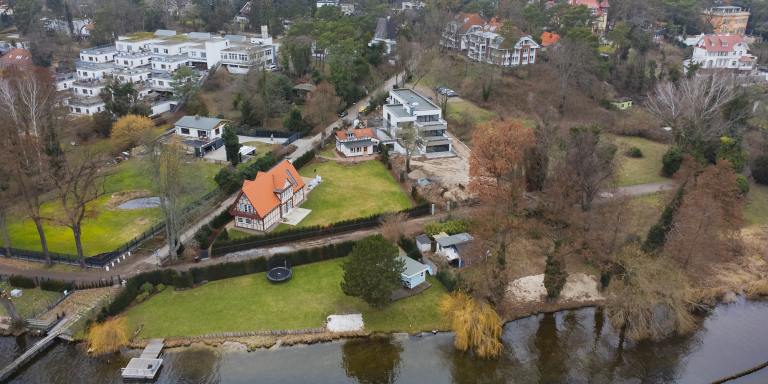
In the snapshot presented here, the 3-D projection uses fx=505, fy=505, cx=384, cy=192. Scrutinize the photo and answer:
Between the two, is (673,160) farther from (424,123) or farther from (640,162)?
(424,123)

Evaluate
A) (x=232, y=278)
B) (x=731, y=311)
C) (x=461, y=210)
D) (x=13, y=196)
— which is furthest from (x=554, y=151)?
(x=13, y=196)

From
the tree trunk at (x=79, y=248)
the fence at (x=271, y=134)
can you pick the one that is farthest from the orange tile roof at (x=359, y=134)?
the tree trunk at (x=79, y=248)

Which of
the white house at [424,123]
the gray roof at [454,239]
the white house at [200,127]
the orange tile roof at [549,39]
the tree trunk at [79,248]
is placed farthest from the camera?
the orange tile roof at [549,39]

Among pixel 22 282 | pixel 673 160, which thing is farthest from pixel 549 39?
pixel 22 282

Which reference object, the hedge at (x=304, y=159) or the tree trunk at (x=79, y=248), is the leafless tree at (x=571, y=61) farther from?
the tree trunk at (x=79, y=248)

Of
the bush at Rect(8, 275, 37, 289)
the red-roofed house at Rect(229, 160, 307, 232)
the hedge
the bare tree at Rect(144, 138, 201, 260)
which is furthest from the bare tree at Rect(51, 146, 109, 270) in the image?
the hedge

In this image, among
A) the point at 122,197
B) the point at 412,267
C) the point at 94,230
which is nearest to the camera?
the point at 412,267

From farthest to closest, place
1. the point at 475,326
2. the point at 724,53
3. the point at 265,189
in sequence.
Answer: the point at 724,53
the point at 265,189
the point at 475,326
